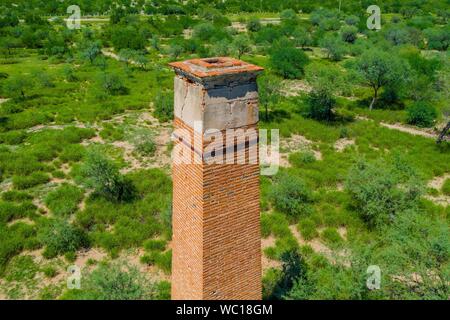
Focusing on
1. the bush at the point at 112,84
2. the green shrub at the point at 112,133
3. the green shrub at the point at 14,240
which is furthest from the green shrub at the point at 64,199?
the bush at the point at 112,84

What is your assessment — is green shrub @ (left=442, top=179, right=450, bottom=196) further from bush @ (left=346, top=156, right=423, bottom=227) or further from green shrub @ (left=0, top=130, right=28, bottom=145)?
green shrub @ (left=0, top=130, right=28, bottom=145)

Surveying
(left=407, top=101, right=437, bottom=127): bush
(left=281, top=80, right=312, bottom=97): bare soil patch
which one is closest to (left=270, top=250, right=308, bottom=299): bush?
(left=407, top=101, right=437, bottom=127): bush

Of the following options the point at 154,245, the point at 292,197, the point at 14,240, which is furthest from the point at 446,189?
the point at 14,240

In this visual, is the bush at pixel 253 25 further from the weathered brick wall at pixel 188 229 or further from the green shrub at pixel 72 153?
Result: the weathered brick wall at pixel 188 229

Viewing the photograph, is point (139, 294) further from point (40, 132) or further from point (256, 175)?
point (40, 132)

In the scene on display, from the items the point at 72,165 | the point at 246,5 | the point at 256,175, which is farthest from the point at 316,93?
the point at 246,5
